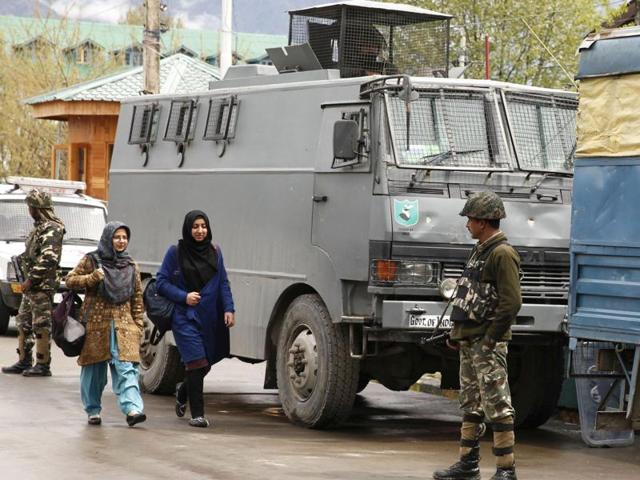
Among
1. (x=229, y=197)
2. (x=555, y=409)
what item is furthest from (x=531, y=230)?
(x=229, y=197)

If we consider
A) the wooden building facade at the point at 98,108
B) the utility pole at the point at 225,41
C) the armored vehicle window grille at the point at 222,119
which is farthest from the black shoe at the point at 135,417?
the wooden building facade at the point at 98,108

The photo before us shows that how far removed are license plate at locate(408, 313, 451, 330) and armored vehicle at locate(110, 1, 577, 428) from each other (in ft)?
0.04

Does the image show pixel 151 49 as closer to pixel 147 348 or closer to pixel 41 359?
pixel 41 359

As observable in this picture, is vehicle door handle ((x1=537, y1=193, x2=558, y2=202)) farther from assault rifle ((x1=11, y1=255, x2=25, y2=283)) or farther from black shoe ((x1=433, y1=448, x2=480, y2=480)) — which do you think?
assault rifle ((x1=11, y1=255, x2=25, y2=283))

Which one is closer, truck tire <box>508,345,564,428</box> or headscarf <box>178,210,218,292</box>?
headscarf <box>178,210,218,292</box>

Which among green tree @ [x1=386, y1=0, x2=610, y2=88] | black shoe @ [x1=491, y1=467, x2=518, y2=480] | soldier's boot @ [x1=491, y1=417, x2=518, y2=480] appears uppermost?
green tree @ [x1=386, y1=0, x2=610, y2=88]

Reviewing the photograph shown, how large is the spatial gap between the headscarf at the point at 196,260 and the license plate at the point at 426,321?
1867 mm

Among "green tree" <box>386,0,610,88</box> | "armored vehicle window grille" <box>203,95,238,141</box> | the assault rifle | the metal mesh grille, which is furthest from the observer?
"green tree" <box>386,0,610,88</box>

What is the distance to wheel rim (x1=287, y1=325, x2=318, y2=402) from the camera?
12.7 metres

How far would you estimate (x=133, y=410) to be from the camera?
490 inches

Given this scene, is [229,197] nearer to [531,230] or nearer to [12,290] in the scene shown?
[531,230]

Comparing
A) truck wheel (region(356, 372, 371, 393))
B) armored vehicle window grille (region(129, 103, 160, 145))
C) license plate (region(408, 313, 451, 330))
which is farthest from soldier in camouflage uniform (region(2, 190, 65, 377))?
license plate (region(408, 313, 451, 330))

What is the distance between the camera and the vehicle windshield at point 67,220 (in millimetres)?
22500

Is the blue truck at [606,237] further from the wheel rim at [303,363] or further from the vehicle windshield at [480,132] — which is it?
the wheel rim at [303,363]
